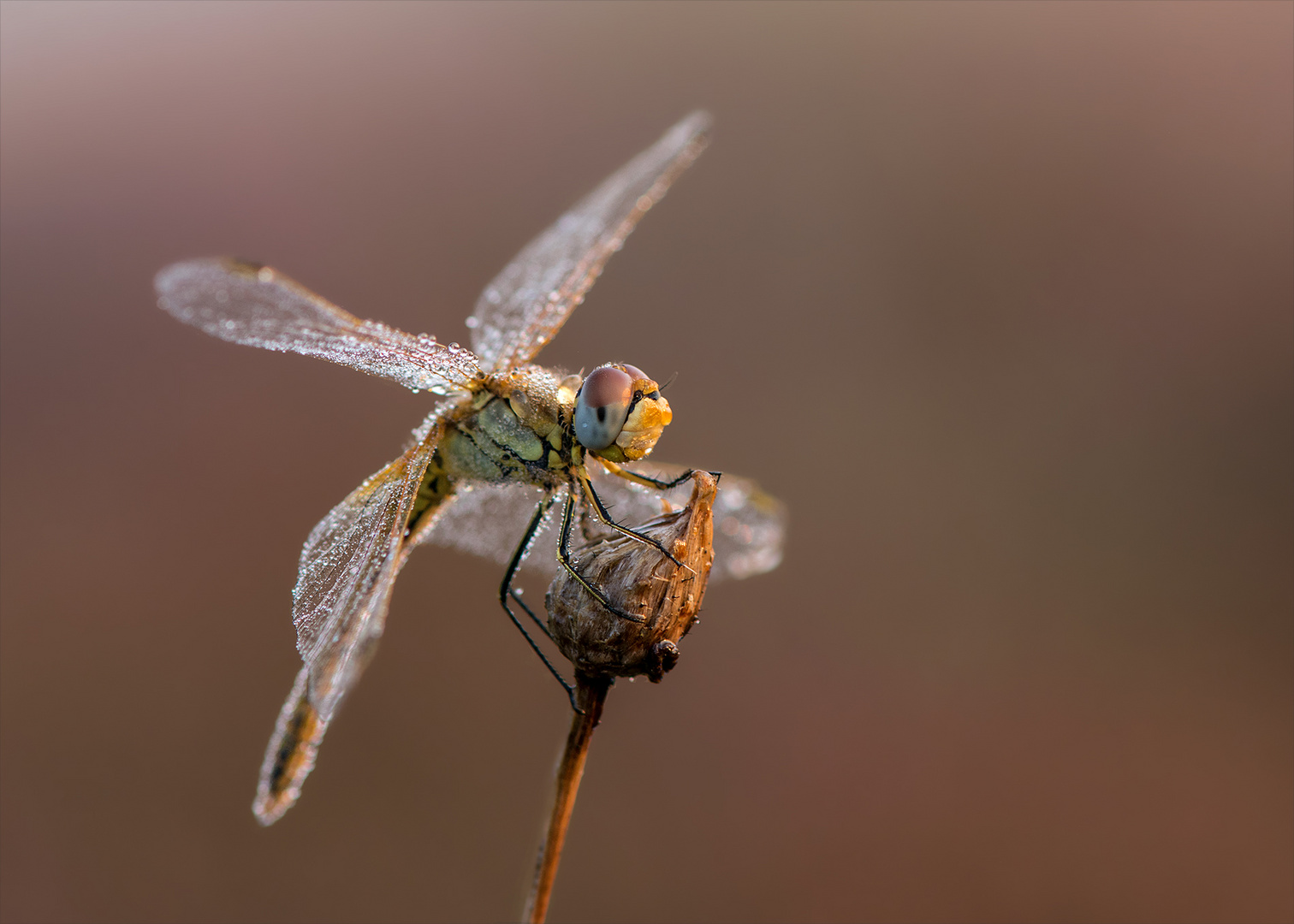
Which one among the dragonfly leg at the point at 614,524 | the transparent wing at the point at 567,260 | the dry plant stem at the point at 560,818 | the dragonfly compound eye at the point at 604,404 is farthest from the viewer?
the transparent wing at the point at 567,260

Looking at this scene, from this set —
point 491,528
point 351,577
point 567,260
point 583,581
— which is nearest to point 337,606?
point 351,577

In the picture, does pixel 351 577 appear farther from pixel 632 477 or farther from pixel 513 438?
pixel 632 477

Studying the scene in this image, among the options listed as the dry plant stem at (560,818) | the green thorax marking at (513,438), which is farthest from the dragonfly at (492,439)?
the dry plant stem at (560,818)

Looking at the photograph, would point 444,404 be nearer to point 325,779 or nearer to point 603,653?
point 603,653

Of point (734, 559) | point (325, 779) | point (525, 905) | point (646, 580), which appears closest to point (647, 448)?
point (646, 580)

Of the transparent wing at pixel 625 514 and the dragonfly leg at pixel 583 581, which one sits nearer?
the dragonfly leg at pixel 583 581

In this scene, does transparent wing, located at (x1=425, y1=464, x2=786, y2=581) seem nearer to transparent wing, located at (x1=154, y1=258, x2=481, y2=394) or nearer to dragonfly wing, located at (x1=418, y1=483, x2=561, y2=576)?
dragonfly wing, located at (x1=418, y1=483, x2=561, y2=576)

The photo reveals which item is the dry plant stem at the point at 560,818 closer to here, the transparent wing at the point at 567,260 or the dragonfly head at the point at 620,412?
the dragonfly head at the point at 620,412
